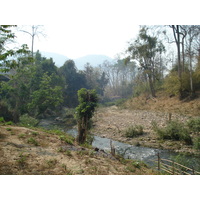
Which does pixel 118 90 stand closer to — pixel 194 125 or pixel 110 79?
pixel 110 79

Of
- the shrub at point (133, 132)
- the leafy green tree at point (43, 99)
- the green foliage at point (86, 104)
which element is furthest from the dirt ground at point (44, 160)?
the leafy green tree at point (43, 99)

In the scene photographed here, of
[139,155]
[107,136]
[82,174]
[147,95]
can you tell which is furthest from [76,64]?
[82,174]

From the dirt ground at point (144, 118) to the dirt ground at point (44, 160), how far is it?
408 cm

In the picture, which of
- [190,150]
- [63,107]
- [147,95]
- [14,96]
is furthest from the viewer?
[147,95]

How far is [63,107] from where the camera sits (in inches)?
535

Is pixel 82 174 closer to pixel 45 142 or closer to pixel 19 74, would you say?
pixel 45 142

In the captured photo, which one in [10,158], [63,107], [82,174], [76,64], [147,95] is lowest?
[82,174]

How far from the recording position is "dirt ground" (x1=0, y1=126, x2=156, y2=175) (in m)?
3.50

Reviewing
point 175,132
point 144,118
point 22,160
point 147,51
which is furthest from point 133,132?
point 147,51

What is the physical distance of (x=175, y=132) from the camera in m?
8.36

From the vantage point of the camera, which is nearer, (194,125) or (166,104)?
(194,125)

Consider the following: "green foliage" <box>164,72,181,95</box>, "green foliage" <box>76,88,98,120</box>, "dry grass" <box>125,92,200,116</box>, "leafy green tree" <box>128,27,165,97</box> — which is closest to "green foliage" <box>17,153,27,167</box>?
"green foliage" <box>76,88,98,120</box>

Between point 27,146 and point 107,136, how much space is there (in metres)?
6.14

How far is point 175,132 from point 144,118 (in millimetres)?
3391
